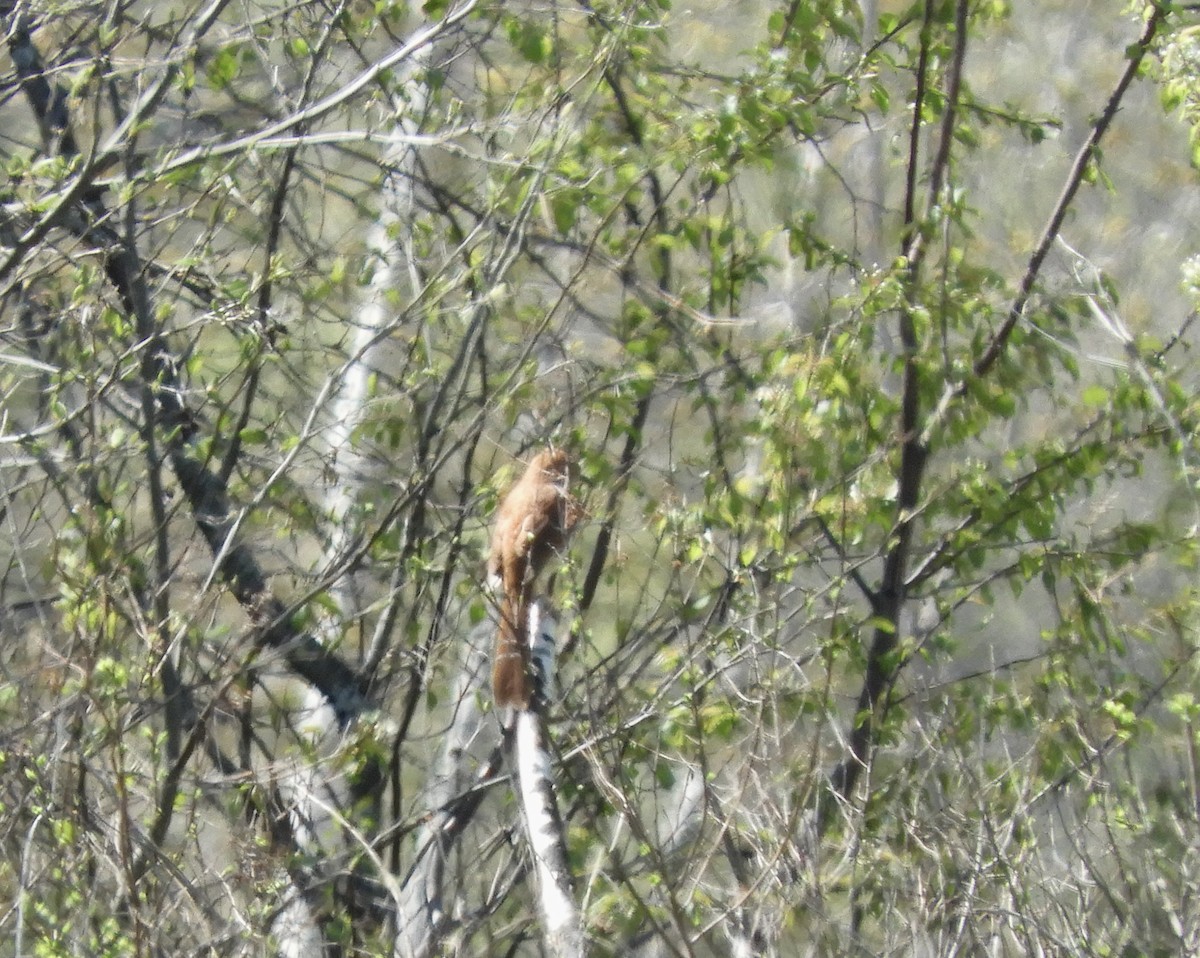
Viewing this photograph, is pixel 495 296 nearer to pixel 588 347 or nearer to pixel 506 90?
pixel 588 347

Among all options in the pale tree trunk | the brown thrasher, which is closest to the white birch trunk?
the brown thrasher

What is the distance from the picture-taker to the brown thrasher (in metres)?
4.89

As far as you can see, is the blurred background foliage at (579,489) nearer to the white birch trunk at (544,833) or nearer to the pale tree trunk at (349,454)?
the pale tree trunk at (349,454)

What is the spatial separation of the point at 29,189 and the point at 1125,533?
15.0ft

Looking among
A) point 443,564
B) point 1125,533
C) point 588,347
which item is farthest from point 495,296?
point 1125,533

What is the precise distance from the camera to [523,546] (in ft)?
17.1

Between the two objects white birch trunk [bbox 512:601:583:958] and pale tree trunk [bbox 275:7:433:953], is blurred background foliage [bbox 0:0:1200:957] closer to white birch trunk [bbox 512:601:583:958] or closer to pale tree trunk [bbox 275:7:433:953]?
pale tree trunk [bbox 275:7:433:953]

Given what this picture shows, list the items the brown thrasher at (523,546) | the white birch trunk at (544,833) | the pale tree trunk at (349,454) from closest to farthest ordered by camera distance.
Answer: the white birch trunk at (544,833) < the brown thrasher at (523,546) < the pale tree trunk at (349,454)

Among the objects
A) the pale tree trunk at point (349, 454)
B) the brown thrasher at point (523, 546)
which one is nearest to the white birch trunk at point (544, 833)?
the brown thrasher at point (523, 546)

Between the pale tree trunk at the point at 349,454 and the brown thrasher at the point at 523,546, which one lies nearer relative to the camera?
the brown thrasher at the point at 523,546

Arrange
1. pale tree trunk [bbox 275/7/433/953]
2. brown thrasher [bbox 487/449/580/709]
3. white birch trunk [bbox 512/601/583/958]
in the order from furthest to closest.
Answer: pale tree trunk [bbox 275/7/433/953] < brown thrasher [bbox 487/449/580/709] < white birch trunk [bbox 512/601/583/958]

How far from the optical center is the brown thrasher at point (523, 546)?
4.89 meters

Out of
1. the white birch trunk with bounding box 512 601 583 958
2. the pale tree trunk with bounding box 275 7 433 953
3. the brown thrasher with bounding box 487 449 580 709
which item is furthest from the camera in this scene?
the pale tree trunk with bounding box 275 7 433 953

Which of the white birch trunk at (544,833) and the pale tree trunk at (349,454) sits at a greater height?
the pale tree trunk at (349,454)
